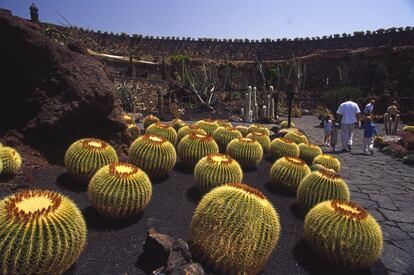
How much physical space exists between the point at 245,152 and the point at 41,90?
14.3 ft

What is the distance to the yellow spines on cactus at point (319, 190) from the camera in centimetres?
498

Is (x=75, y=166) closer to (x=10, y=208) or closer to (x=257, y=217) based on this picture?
(x=10, y=208)

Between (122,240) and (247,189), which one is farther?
(122,240)

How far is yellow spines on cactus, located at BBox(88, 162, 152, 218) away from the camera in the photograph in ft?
13.4

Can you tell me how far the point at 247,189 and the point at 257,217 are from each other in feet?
1.37

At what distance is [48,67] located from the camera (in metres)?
6.28

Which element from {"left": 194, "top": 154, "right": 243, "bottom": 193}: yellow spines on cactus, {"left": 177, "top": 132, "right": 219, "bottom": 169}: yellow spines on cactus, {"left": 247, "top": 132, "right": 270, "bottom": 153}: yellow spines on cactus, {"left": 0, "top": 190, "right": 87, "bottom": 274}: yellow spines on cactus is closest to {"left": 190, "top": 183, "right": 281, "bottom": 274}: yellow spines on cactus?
{"left": 0, "top": 190, "right": 87, "bottom": 274}: yellow spines on cactus

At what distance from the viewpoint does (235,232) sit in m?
3.20

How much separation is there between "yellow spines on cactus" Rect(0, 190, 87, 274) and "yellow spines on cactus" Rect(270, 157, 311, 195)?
3.92 metres

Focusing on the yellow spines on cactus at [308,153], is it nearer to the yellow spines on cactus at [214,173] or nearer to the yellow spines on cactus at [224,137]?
the yellow spines on cactus at [224,137]

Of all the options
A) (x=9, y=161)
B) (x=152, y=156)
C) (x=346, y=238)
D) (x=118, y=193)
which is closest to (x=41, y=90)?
(x=9, y=161)

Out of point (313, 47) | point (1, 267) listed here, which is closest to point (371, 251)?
point (1, 267)

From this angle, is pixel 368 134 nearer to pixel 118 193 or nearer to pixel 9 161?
pixel 118 193

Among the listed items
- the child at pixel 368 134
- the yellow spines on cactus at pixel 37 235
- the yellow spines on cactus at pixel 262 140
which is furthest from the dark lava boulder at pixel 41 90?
the child at pixel 368 134
